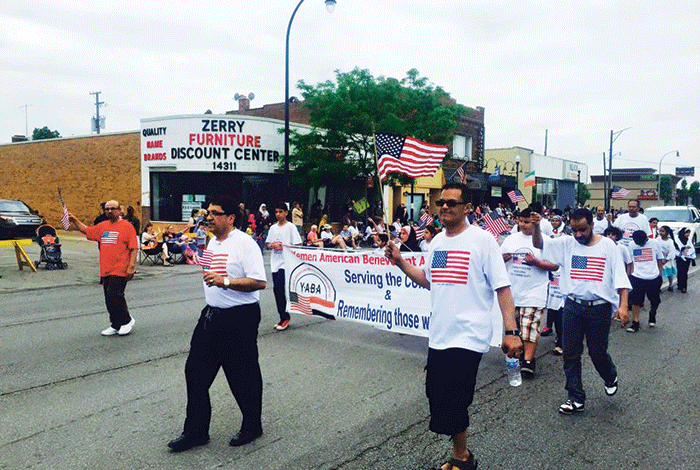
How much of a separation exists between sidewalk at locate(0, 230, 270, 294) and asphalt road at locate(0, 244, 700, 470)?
518cm

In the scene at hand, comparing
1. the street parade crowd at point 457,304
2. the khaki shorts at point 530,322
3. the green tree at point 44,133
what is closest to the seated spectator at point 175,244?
the street parade crowd at point 457,304

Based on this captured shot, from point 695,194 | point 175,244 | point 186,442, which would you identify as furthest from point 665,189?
point 186,442

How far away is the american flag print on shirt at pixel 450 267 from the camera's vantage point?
3.68 m

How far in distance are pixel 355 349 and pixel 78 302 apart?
636 cm

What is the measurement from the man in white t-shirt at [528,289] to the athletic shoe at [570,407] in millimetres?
1050

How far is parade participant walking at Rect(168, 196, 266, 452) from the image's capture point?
4258mm

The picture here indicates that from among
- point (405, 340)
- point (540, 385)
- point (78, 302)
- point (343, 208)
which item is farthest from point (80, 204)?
point (540, 385)

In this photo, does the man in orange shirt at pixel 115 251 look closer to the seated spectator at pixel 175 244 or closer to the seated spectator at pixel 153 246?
the seated spectator at pixel 153 246

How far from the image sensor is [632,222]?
35.7 ft

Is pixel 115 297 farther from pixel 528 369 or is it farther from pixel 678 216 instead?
pixel 678 216

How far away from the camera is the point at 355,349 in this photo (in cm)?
726

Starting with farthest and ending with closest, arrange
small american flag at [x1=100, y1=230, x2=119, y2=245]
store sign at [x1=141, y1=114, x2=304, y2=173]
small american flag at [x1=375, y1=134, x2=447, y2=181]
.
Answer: store sign at [x1=141, y1=114, x2=304, y2=173] < small american flag at [x1=100, y1=230, x2=119, y2=245] < small american flag at [x1=375, y1=134, x2=447, y2=181]

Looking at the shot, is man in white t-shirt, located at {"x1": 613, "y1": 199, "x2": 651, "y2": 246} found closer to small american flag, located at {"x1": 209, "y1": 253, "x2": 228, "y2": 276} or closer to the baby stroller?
small american flag, located at {"x1": 209, "y1": 253, "x2": 228, "y2": 276}

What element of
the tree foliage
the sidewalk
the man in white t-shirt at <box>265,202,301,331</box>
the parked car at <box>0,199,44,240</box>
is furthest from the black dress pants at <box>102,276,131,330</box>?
the tree foliage
